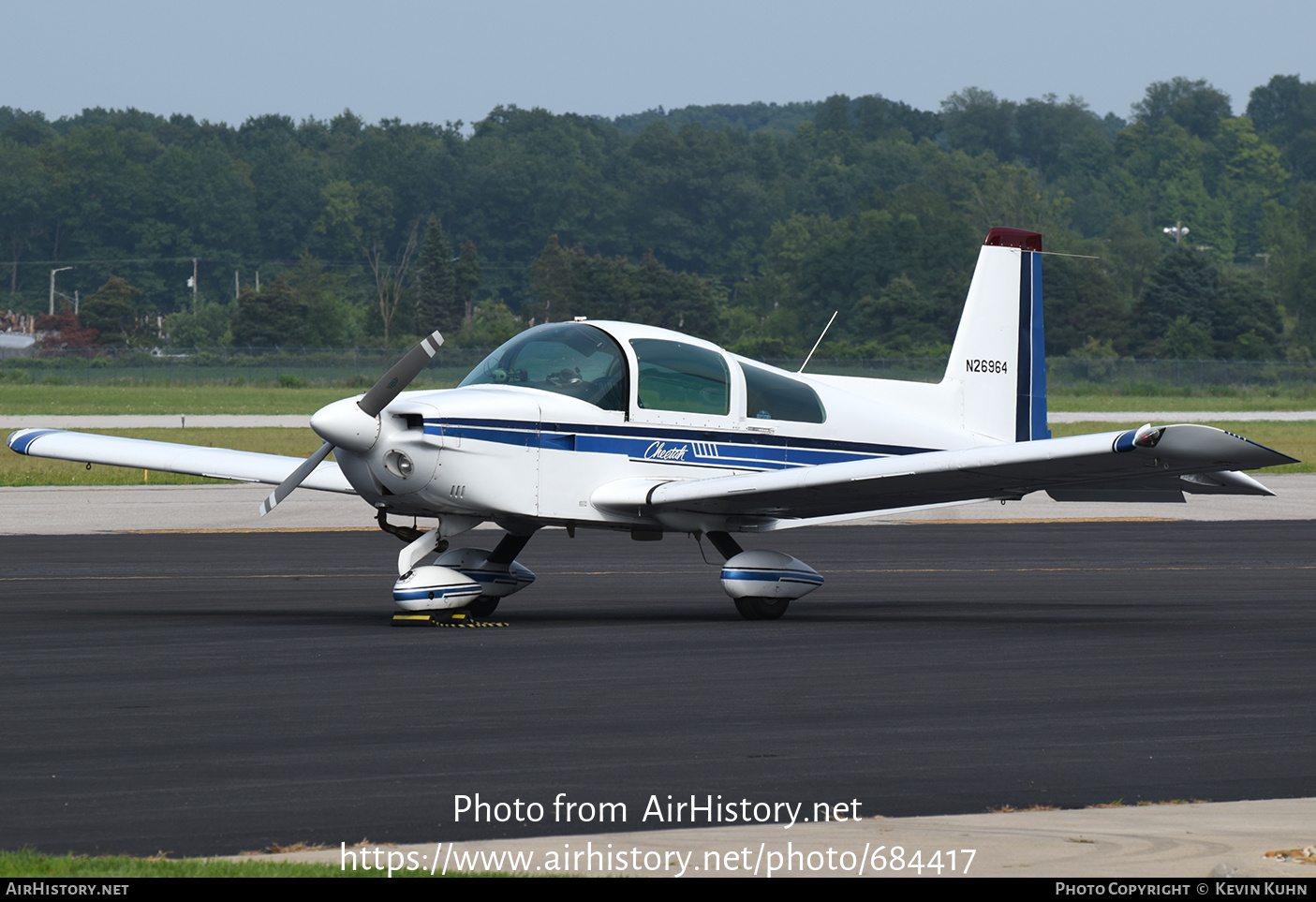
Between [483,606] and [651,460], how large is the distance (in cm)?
189

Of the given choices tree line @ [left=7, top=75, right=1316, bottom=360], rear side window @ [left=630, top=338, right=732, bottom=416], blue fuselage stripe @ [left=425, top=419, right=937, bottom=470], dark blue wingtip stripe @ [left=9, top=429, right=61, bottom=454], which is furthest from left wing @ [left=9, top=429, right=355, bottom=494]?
tree line @ [left=7, top=75, right=1316, bottom=360]

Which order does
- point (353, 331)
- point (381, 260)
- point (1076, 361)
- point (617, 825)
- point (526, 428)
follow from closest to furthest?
point (617, 825), point (526, 428), point (1076, 361), point (353, 331), point (381, 260)

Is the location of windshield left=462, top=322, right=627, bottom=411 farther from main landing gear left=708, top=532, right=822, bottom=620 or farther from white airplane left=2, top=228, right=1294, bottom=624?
main landing gear left=708, top=532, right=822, bottom=620

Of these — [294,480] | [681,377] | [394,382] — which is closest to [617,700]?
[394,382]

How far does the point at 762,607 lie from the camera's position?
1478 centimetres

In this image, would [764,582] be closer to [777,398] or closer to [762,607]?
[762,607]

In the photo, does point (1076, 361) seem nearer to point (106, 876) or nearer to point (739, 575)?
point (739, 575)

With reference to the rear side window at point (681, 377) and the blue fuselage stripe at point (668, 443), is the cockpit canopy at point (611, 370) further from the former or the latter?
the blue fuselage stripe at point (668, 443)

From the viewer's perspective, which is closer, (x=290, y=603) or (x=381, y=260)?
(x=290, y=603)

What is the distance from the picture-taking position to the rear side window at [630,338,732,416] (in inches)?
577

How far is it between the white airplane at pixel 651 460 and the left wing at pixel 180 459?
9 centimetres

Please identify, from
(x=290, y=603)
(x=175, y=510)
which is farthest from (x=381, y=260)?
(x=290, y=603)

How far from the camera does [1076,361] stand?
9112 centimetres

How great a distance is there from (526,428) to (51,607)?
465 cm
